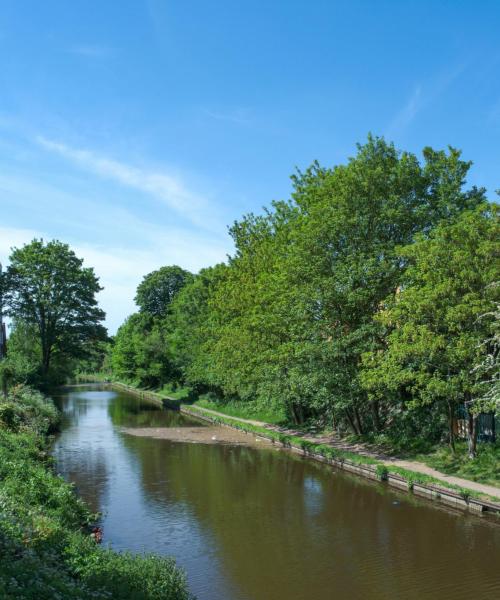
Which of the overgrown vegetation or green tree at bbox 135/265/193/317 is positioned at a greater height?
green tree at bbox 135/265/193/317

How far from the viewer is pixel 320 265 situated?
29.1 meters

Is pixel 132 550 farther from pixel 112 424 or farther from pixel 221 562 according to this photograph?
pixel 112 424

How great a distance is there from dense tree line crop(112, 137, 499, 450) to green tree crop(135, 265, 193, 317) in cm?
5699

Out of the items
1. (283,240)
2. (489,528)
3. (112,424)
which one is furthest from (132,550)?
(112,424)

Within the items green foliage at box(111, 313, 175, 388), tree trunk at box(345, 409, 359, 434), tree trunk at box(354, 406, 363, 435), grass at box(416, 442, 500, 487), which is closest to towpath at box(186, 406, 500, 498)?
grass at box(416, 442, 500, 487)

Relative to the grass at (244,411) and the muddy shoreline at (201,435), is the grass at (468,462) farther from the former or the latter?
the grass at (244,411)

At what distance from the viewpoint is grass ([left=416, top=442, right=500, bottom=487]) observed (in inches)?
845

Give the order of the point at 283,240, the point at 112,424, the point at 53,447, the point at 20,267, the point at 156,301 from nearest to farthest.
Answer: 1. the point at 53,447
2. the point at 283,240
3. the point at 112,424
4. the point at 20,267
5. the point at 156,301

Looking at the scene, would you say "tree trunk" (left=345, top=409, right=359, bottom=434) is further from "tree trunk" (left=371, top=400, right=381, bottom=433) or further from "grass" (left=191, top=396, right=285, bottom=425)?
"grass" (left=191, top=396, right=285, bottom=425)

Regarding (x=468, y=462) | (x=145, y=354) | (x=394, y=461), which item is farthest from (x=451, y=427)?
(x=145, y=354)

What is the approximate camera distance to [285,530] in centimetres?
1733

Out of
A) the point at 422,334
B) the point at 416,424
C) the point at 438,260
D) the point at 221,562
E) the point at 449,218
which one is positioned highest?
the point at 449,218

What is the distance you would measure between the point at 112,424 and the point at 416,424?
26036mm

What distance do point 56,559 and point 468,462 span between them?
17.4 metres
